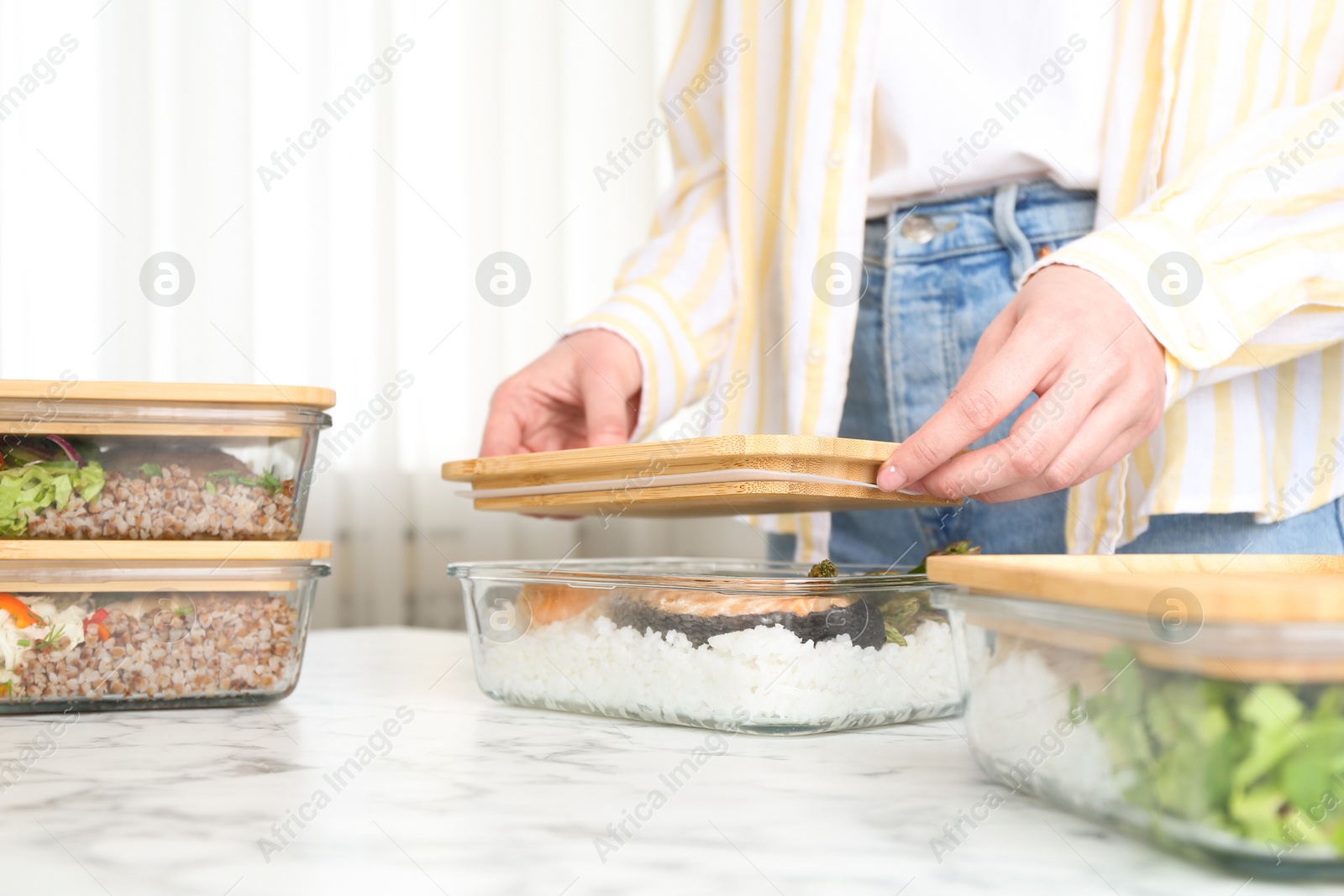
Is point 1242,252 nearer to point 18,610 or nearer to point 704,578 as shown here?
point 704,578

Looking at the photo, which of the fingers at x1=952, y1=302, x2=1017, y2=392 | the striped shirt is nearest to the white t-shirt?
the striped shirt

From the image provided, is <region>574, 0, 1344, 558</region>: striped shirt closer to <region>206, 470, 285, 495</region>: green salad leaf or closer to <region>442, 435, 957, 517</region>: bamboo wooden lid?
<region>442, 435, 957, 517</region>: bamboo wooden lid

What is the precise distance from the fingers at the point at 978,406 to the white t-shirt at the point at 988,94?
0.31 m

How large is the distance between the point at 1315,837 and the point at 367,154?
2180 mm

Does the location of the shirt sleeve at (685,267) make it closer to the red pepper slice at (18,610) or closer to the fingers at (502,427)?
the fingers at (502,427)

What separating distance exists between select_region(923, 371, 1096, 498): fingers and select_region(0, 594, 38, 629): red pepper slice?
548 millimetres

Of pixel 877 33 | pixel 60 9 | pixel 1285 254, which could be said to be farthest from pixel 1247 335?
pixel 60 9

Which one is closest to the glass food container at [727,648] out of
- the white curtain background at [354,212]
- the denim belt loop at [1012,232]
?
the denim belt loop at [1012,232]

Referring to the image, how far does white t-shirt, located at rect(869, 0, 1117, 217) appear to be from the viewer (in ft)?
2.77

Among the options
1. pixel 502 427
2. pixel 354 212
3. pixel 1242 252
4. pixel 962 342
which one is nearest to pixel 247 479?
pixel 502 427

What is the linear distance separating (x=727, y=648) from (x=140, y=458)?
1.27ft

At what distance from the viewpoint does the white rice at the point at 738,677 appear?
0.57 meters

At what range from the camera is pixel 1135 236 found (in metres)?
0.66

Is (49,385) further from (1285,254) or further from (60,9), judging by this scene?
(60,9)
